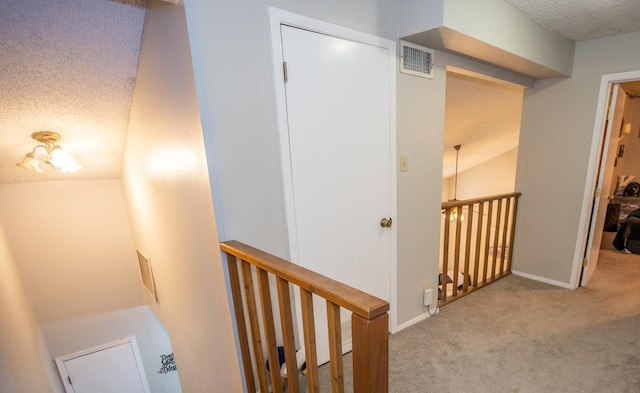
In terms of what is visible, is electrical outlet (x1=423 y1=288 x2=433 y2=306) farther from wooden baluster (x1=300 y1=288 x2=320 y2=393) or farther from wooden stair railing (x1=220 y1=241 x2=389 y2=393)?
wooden baluster (x1=300 y1=288 x2=320 y2=393)

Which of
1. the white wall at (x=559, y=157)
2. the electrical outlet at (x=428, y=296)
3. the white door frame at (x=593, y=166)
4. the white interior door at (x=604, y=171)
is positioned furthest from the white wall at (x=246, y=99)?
the white interior door at (x=604, y=171)

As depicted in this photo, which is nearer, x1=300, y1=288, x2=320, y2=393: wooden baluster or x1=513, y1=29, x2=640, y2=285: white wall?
x1=300, y1=288, x2=320, y2=393: wooden baluster

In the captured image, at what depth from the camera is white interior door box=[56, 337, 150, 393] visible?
331cm

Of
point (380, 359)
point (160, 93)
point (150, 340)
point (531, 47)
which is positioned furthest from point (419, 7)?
point (150, 340)

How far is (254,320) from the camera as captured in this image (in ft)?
3.82

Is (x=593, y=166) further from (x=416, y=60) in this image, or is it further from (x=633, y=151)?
(x=633, y=151)

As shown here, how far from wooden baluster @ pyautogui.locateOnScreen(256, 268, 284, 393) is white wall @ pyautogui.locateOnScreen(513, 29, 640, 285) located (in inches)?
115

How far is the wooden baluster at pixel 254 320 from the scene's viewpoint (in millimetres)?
1116

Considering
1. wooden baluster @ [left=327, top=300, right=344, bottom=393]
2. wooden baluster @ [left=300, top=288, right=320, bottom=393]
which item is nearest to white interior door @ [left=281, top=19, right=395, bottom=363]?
wooden baluster @ [left=300, top=288, right=320, bottom=393]

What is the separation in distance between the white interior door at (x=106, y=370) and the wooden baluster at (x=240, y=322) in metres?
3.36

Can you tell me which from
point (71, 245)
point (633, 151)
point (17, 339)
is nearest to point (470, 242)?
point (17, 339)

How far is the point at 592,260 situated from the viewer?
2.69 m

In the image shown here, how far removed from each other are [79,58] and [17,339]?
218 cm

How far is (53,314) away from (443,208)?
428cm
